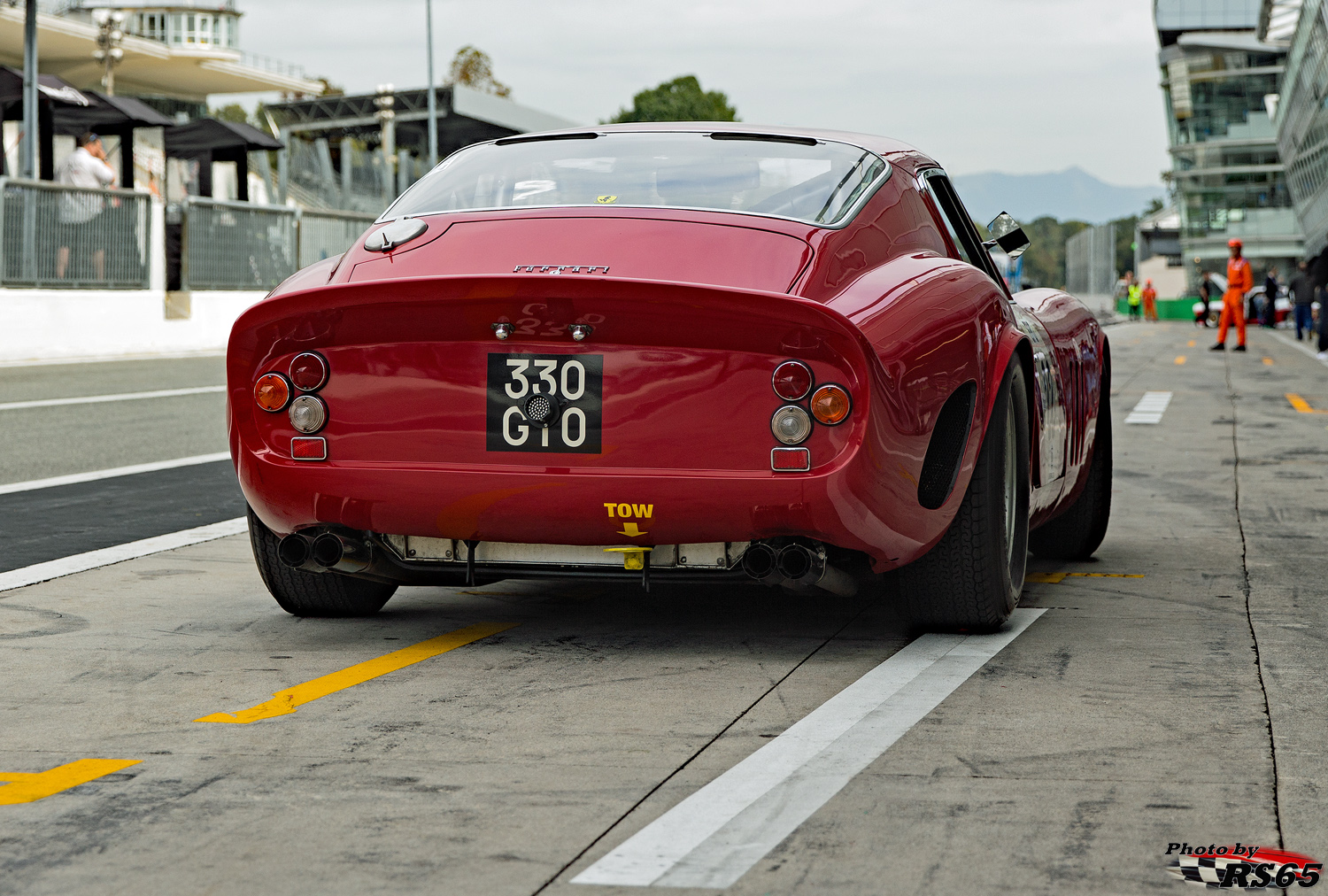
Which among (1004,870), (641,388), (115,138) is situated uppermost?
(115,138)

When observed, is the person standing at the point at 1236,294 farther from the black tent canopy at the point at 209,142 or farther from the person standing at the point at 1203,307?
the person standing at the point at 1203,307

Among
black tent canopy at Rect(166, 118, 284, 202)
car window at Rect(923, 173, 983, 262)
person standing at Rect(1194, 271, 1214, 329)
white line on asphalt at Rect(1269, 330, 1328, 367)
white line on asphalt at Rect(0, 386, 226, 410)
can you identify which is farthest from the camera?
person standing at Rect(1194, 271, 1214, 329)

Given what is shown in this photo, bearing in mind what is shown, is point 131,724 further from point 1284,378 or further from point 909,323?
point 1284,378

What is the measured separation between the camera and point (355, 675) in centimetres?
443

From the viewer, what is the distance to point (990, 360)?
4.79 m

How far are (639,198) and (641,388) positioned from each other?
0.80 m

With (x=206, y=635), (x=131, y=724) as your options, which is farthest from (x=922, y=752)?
(x=206, y=635)

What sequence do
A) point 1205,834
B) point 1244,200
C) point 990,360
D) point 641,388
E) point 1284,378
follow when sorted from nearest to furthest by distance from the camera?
point 1205,834 < point 641,388 < point 990,360 < point 1284,378 < point 1244,200

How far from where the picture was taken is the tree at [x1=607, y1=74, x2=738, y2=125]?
342ft

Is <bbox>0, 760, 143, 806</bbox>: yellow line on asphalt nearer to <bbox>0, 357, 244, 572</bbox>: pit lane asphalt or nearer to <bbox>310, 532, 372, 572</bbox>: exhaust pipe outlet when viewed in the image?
<bbox>310, 532, 372, 572</bbox>: exhaust pipe outlet

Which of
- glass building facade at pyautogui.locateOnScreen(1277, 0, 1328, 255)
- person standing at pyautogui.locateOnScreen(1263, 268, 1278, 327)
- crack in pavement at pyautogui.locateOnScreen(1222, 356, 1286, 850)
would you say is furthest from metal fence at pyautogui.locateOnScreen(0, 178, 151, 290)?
person standing at pyautogui.locateOnScreen(1263, 268, 1278, 327)

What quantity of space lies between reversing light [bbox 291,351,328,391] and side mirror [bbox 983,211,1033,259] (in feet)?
8.45

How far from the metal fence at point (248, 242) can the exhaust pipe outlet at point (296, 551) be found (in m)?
20.8

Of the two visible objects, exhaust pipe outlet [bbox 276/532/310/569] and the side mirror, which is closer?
exhaust pipe outlet [bbox 276/532/310/569]
